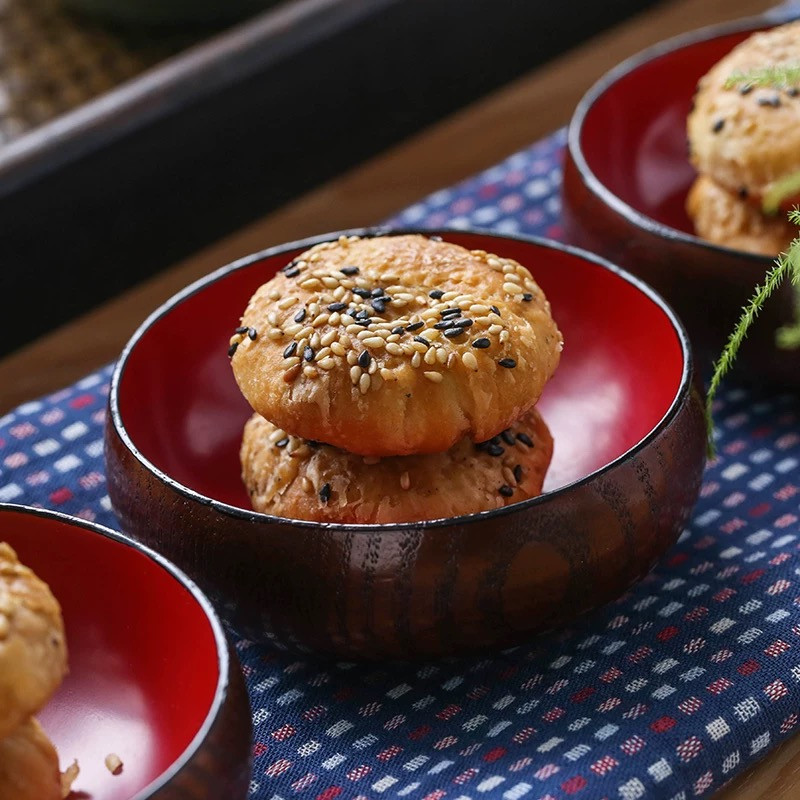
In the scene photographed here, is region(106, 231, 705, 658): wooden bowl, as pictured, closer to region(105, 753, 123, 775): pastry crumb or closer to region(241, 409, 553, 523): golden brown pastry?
region(241, 409, 553, 523): golden brown pastry

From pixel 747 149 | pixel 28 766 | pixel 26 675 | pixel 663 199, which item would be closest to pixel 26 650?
pixel 26 675

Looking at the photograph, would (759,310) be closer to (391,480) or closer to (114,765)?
(391,480)

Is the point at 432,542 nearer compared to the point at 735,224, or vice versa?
the point at 432,542

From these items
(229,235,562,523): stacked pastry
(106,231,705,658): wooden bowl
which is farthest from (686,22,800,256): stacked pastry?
(229,235,562,523): stacked pastry

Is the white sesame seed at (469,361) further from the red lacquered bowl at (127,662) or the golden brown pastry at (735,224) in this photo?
the golden brown pastry at (735,224)

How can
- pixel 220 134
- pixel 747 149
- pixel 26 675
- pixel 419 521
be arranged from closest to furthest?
pixel 26 675
pixel 419 521
pixel 747 149
pixel 220 134

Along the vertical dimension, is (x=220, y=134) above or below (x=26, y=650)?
below

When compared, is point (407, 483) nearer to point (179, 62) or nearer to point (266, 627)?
point (266, 627)
